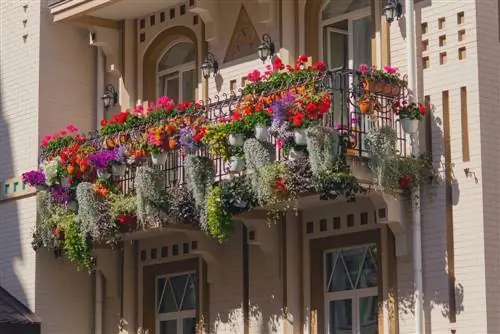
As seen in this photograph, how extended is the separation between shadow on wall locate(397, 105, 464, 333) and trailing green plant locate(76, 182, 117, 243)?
5.21 meters

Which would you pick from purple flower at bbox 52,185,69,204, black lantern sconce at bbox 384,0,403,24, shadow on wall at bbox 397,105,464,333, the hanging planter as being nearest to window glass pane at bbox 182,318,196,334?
purple flower at bbox 52,185,69,204

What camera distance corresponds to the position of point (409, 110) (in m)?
19.5

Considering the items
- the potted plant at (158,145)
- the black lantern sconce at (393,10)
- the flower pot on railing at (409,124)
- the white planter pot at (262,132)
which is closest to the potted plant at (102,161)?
the potted plant at (158,145)

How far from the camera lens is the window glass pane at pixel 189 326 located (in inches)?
925

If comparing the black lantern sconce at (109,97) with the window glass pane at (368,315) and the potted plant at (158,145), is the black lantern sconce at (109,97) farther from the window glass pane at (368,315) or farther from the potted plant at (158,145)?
the window glass pane at (368,315)


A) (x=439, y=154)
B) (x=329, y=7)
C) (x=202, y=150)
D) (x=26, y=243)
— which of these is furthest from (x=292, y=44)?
(x=26, y=243)

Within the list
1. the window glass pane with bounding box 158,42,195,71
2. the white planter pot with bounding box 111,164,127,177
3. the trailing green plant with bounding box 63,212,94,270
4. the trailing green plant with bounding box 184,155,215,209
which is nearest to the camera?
the trailing green plant with bounding box 184,155,215,209

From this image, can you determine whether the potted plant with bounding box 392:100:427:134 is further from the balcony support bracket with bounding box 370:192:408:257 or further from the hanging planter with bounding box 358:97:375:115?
the balcony support bracket with bounding box 370:192:408:257

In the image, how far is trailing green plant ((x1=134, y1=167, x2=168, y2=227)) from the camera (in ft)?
71.2

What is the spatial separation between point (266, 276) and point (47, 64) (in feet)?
19.3

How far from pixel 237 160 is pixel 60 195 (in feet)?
14.1

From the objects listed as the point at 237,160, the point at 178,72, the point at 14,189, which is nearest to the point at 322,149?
the point at 237,160

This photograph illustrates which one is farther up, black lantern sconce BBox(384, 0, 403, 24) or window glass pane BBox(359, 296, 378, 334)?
black lantern sconce BBox(384, 0, 403, 24)

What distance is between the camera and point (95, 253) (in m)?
24.2
